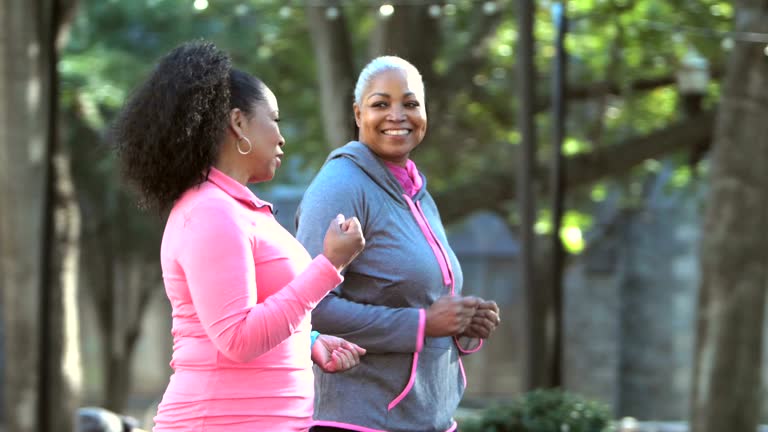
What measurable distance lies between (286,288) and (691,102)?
13.2 metres

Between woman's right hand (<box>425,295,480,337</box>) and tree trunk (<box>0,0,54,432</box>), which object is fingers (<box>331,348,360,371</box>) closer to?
woman's right hand (<box>425,295,480,337</box>)

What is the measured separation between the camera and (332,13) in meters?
12.3

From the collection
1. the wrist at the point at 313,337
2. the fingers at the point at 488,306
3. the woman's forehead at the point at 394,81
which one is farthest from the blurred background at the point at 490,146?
the wrist at the point at 313,337

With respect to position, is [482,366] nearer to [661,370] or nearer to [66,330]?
[661,370]

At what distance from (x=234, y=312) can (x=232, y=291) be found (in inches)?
1.6

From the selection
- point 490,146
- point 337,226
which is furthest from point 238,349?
point 490,146

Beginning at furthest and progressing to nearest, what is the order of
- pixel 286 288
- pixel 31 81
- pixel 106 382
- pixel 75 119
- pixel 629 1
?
pixel 106 382 < pixel 75 119 < pixel 629 1 < pixel 31 81 < pixel 286 288

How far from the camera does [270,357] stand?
278 cm

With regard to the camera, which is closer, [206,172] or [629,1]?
[206,172]

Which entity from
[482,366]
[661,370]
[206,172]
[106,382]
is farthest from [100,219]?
[206,172]

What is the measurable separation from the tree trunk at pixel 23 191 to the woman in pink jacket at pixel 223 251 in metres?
9.39

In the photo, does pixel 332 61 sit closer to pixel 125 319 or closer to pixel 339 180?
pixel 339 180

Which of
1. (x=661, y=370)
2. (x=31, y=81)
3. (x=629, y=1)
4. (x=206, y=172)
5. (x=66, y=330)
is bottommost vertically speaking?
(x=661, y=370)

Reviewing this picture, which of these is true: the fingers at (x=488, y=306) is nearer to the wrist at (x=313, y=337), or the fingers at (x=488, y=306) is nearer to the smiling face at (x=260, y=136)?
the wrist at (x=313, y=337)
